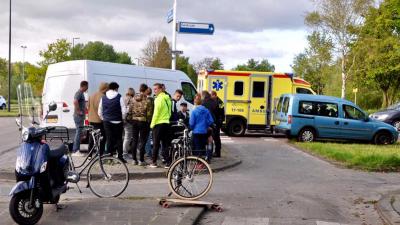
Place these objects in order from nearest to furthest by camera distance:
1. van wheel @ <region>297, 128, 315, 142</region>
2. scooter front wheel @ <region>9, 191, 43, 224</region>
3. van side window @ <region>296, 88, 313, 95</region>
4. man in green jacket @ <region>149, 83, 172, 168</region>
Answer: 1. scooter front wheel @ <region>9, 191, 43, 224</region>
2. man in green jacket @ <region>149, 83, 172, 168</region>
3. van wheel @ <region>297, 128, 315, 142</region>
4. van side window @ <region>296, 88, 313, 95</region>

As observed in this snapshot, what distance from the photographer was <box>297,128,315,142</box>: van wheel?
20650mm

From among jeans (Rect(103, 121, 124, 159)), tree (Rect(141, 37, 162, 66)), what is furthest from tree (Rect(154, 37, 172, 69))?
jeans (Rect(103, 121, 124, 159))

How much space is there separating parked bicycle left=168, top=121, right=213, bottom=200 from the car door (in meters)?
13.3

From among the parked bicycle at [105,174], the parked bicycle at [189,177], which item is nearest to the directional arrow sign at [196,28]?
the parked bicycle at [105,174]

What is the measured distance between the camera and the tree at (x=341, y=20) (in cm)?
5178

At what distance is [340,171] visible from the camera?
13219 millimetres

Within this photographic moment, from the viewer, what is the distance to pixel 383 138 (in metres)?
21.2

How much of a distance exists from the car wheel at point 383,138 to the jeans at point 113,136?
1302 cm

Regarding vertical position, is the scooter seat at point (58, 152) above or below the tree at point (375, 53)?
below

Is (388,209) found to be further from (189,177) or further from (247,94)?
(247,94)

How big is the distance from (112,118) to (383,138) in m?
13.4

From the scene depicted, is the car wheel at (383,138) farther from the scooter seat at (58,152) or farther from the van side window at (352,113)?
the scooter seat at (58,152)

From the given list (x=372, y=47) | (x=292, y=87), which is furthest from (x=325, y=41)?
(x=292, y=87)

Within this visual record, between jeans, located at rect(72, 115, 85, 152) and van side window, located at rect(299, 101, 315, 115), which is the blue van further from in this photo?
jeans, located at rect(72, 115, 85, 152)
